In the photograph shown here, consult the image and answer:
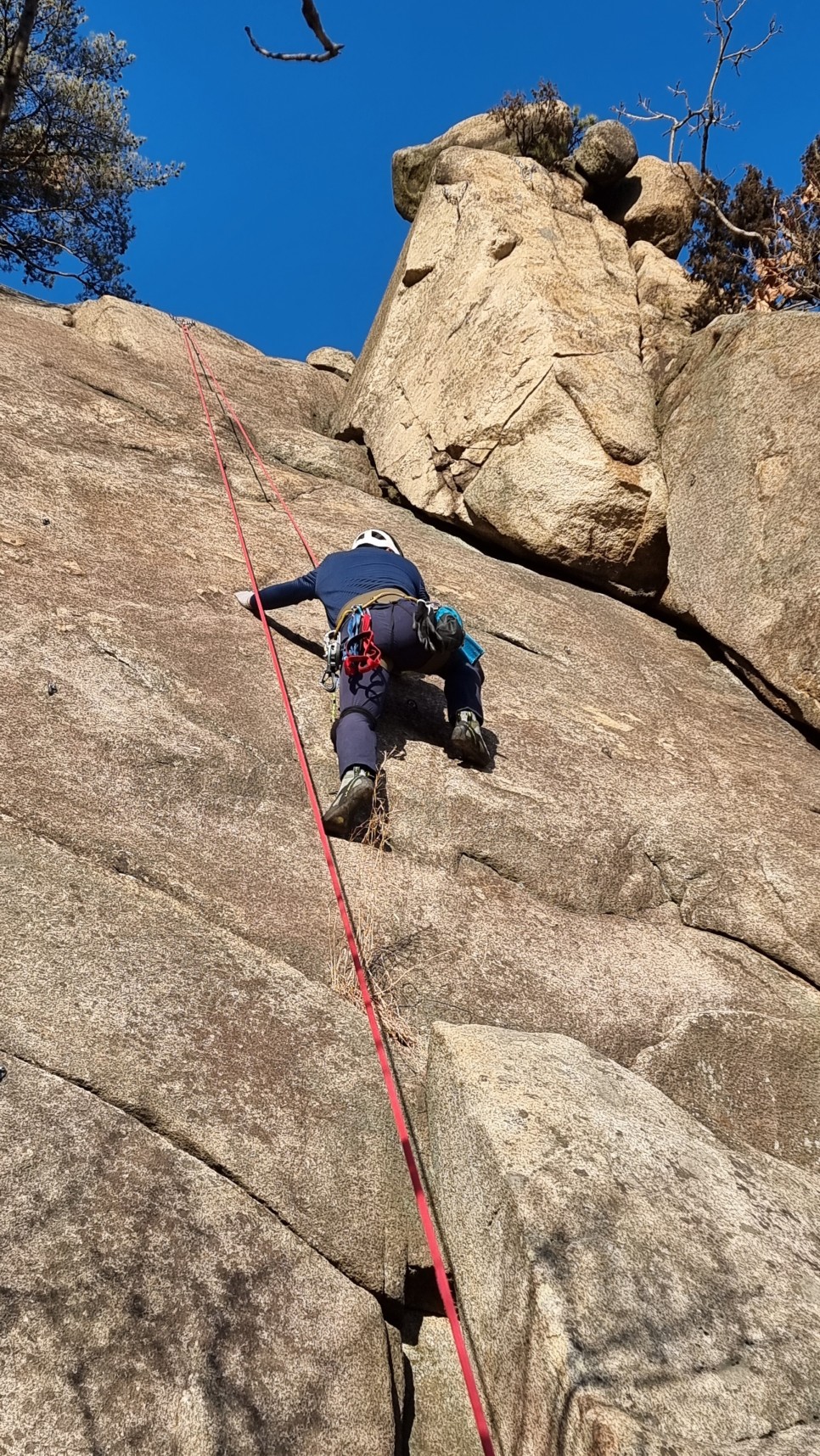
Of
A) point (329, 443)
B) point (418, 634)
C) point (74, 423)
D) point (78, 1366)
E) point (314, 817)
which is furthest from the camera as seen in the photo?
point (329, 443)

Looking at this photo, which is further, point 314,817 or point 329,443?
point 329,443

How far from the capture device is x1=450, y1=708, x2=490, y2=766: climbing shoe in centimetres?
600

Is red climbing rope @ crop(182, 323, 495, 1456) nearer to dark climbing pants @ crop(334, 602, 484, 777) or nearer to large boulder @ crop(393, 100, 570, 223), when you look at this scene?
dark climbing pants @ crop(334, 602, 484, 777)

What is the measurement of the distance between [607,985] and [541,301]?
23.7 ft

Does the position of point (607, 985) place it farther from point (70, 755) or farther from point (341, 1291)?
point (70, 755)

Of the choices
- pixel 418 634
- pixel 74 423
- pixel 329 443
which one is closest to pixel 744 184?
pixel 329 443

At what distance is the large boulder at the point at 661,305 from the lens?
1023cm

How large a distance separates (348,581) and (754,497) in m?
3.67

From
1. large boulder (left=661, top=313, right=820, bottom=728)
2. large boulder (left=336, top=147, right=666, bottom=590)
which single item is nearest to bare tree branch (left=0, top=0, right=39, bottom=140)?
large boulder (left=661, top=313, right=820, bottom=728)

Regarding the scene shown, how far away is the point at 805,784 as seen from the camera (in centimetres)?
701

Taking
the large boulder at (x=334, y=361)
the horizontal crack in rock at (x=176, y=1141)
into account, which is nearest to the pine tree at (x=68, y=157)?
the large boulder at (x=334, y=361)

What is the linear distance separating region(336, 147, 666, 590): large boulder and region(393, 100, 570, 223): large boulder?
0.54 meters

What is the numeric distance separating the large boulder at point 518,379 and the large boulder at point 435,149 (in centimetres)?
54

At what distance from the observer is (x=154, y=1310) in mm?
2943
